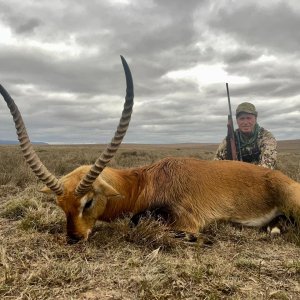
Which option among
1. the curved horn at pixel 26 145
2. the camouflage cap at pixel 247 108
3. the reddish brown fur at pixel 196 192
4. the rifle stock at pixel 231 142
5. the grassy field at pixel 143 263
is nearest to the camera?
the grassy field at pixel 143 263

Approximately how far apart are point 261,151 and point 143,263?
5417 mm

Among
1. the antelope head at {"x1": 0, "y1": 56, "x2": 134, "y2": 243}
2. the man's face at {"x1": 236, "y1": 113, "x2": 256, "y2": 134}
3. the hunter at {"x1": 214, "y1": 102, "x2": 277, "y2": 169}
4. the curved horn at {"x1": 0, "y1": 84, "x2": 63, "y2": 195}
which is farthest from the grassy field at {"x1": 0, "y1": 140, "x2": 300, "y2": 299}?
the man's face at {"x1": 236, "y1": 113, "x2": 256, "y2": 134}

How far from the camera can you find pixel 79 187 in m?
4.52

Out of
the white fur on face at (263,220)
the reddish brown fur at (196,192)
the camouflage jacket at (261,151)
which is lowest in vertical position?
the white fur on face at (263,220)

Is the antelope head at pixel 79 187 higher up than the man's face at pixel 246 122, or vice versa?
the man's face at pixel 246 122

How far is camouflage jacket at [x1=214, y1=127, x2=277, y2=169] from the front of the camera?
8188 millimetres

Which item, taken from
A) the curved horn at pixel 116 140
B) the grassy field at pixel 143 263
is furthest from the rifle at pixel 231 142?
the curved horn at pixel 116 140

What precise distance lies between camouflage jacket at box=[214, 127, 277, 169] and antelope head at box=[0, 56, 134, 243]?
4.41 m

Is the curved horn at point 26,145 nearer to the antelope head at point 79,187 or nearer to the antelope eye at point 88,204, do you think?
the antelope head at point 79,187

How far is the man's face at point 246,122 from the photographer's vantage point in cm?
864

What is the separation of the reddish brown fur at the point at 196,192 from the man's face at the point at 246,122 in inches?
111

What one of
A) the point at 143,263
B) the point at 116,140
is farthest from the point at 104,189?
the point at 143,263

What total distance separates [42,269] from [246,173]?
3.47m

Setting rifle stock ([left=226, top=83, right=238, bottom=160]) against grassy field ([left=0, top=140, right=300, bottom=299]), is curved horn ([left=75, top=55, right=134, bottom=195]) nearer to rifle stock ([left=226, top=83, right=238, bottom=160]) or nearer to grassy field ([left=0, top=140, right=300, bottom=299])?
grassy field ([left=0, top=140, right=300, bottom=299])
